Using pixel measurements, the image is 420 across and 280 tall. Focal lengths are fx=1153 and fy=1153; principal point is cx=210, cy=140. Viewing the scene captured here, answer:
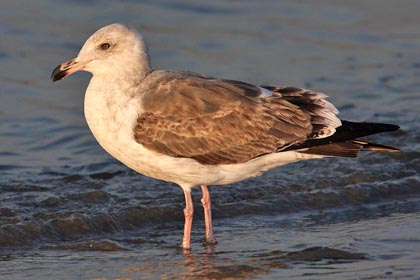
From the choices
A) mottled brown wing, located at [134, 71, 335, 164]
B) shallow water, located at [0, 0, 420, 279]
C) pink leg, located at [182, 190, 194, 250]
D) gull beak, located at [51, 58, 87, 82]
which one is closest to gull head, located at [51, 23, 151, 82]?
gull beak, located at [51, 58, 87, 82]

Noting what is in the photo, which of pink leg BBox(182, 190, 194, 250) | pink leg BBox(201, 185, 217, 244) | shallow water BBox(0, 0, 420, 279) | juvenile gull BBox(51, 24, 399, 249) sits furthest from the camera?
pink leg BBox(201, 185, 217, 244)

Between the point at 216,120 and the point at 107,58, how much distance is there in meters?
0.92

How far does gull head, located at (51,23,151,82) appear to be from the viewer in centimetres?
845

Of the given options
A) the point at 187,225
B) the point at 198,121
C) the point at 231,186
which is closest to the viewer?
the point at 198,121

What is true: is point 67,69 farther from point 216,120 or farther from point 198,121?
point 216,120

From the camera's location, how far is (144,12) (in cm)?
1503

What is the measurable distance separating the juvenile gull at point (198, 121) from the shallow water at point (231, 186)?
62cm

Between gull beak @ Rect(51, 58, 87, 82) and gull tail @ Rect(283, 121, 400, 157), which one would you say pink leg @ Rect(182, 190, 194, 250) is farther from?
gull beak @ Rect(51, 58, 87, 82)

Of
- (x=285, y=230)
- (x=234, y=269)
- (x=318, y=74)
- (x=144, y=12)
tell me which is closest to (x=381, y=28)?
(x=318, y=74)

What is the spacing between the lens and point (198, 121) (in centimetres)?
844

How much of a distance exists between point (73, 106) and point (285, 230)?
4105mm

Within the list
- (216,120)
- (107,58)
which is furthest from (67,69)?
(216,120)

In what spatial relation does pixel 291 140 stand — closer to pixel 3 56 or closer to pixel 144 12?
pixel 3 56

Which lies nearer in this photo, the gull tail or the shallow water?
the shallow water
